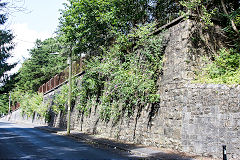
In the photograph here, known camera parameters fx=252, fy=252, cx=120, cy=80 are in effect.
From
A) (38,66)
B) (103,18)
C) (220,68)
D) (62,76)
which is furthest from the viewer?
(38,66)

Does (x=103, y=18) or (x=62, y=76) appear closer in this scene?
(x=103, y=18)

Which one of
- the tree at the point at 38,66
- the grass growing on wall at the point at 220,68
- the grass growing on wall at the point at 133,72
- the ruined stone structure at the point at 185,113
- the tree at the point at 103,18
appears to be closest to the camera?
the ruined stone structure at the point at 185,113

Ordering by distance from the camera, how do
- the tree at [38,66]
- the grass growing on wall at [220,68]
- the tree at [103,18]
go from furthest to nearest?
the tree at [38,66] → the tree at [103,18] → the grass growing on wall at [220,68]

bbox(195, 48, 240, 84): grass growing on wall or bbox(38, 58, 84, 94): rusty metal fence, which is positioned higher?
bbox(38, 58, 84, 94): rusty metal fence

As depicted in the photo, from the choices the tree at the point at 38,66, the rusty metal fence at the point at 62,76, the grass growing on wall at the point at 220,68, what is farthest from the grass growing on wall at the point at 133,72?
the tree at the point at 38,66

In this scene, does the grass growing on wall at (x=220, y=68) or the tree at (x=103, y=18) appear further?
the tree at (x=103, y=18)

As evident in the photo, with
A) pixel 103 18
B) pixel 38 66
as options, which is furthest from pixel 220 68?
pixel 38 66

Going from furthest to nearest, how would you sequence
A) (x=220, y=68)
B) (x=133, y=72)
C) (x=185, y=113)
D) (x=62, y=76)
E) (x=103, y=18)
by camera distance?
1. (x=62, y=76)
2. (x=103, y=18)
3. (x=133, y=72)
4. (x=220, y=68)
5. (x=185, y=113)

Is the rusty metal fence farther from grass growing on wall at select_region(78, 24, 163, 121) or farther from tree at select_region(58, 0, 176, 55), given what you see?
grass growing on wall at select_region(78, 24, 163, 121)

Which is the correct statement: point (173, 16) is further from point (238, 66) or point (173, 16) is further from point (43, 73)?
point (43, 73)

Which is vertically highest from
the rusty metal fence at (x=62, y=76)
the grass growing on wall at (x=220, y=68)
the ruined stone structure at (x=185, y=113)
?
the rusty metal fence at (x=62, y=76)

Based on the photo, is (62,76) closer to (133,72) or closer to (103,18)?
(103,18)

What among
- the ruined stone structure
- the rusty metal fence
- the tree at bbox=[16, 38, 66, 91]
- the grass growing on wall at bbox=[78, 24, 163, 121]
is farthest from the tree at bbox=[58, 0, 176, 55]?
the tree at bbox=[16, 38, 66, 91]

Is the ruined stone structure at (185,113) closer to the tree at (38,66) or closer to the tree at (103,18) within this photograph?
the tree at (103,18)
